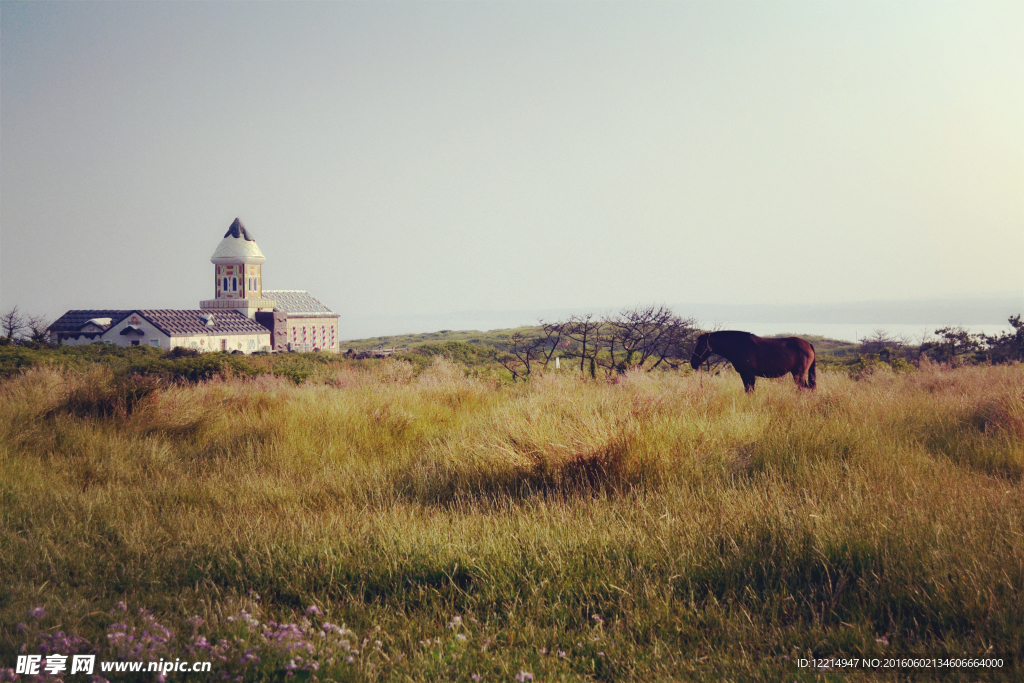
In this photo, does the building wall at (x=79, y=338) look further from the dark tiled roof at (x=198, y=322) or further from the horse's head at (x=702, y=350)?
the horse's head at (x=702, y=350)

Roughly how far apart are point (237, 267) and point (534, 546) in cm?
7165

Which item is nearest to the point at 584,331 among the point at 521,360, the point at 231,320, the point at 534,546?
the point at 521,360

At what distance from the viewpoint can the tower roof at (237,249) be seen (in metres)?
67.8

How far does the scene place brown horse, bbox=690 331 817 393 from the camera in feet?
30.6

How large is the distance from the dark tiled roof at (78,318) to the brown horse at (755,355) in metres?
51.4

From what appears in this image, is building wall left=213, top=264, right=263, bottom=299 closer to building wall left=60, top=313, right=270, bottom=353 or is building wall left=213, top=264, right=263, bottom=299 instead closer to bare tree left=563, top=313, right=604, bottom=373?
building wall left=60, top=313, right=270, bottom=353

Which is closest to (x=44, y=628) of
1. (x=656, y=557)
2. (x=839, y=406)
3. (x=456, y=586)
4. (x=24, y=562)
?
(x=24, y=562)

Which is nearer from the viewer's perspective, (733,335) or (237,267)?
(733,335)

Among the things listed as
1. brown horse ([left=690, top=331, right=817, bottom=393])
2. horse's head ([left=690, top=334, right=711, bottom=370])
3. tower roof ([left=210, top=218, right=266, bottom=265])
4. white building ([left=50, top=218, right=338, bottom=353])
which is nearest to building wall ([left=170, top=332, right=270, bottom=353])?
white building ([left=50, top=218, right=338, bottom=353])

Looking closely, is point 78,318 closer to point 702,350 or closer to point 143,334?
point 143,334

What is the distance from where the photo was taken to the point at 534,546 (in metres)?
3.77

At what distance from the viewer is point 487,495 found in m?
5.29

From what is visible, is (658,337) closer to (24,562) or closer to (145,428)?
(145,428)

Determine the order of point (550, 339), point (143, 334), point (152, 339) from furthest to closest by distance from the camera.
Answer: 1. point (152, 339)
2. point (143, 334)
3. point (550, 339)
